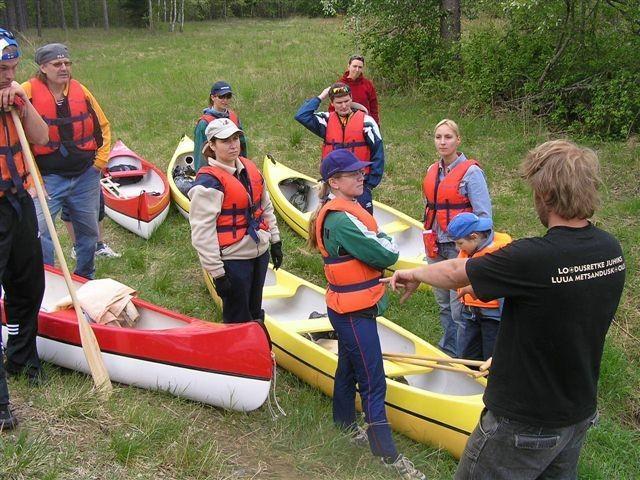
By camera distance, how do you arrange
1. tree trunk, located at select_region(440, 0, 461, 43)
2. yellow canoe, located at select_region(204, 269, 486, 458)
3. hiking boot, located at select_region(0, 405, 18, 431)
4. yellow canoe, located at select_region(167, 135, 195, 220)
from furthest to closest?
1. tree trunk, located at select_region(440, 0, 461, 43)
2. yellow canoe, located at select_region(167, 135, 195, 220)
3. yellow canoe, located at select_region(204, 269, 486, 458)
4. hiking boot, located at select_region(0, 405, 18, 431)

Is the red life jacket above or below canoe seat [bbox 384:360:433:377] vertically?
above

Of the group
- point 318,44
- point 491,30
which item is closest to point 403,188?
point 491,30

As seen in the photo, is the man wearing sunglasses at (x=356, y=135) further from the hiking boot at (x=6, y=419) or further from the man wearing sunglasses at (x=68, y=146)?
the hiking boot at (x=6, y=419)

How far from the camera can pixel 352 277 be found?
3.46 meters

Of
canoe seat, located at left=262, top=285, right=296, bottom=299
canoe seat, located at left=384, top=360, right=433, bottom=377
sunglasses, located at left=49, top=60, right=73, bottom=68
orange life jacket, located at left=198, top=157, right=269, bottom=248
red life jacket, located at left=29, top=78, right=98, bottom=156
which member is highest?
sunglasses, located at left=49, top=60, right=73, bottom=68

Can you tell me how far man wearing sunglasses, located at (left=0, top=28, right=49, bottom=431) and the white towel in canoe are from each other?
2.16 ft

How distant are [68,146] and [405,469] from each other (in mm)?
3366

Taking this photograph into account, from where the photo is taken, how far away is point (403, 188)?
858cm

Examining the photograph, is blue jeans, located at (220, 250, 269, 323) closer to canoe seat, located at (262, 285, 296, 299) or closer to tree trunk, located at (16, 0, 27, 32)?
canoe seat, located at (262, 285, 296, 299)

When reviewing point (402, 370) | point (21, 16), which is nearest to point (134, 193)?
point (402, 370)

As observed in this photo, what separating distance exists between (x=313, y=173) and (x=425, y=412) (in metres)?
5.73

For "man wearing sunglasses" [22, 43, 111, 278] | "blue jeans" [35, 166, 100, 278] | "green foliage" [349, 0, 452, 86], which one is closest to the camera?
"man wearing sunglasses" [22, 43, 111, 278]

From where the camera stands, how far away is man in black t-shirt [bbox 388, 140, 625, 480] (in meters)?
2.01

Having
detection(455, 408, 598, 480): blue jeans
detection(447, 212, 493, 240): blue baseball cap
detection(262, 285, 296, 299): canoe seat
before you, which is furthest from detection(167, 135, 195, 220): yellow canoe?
detection(455, 408, 598, 480): blue jeans
